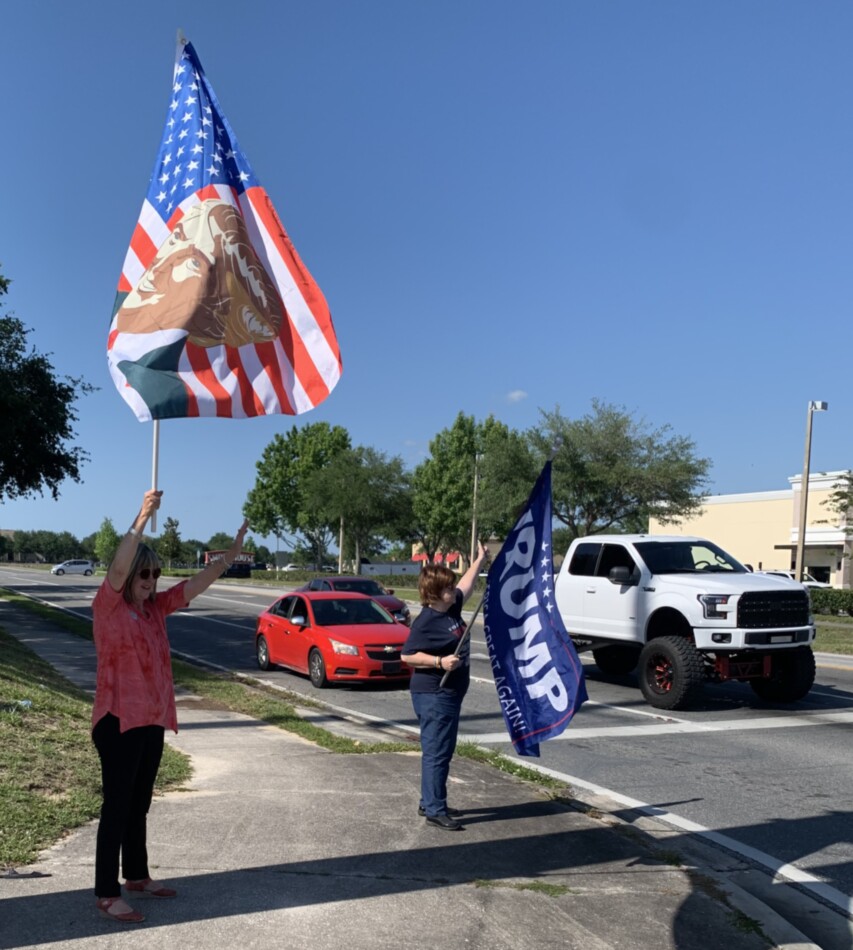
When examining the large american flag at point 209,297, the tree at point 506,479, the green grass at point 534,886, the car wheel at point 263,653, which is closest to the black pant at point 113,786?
the green grass at point 534,886

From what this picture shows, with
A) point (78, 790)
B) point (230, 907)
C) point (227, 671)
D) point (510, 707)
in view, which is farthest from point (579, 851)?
point (227, 671)

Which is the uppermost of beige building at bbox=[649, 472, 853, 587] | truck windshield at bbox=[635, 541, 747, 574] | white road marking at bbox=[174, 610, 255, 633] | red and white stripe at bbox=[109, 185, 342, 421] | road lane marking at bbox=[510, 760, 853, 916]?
beige building at bbox=[649, 472, 853, 587]

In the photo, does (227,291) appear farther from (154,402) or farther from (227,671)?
(227,671)

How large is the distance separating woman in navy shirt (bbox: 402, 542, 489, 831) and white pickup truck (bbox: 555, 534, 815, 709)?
22.4 feet

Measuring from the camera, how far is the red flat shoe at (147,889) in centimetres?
495

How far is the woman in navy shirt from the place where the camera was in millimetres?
6609

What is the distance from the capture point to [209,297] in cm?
644

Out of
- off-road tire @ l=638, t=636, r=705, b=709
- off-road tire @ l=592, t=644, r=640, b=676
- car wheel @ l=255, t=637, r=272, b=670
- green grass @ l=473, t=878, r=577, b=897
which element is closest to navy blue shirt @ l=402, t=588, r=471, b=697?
green grass @ l=473, t=878, r=577, b=897

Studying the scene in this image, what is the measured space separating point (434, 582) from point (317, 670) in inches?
350

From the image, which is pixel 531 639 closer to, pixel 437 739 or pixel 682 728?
pixel 437 739

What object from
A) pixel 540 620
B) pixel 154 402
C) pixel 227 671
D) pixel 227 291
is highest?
pixel 227 291

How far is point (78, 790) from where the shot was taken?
22.7 ft

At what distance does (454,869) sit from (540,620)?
64.5 inches

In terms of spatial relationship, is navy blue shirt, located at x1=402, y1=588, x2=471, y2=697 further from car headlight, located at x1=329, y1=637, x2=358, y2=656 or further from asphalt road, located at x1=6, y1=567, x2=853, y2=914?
car headlight, located at x1=329, y1=637, x2=358, y2=656
